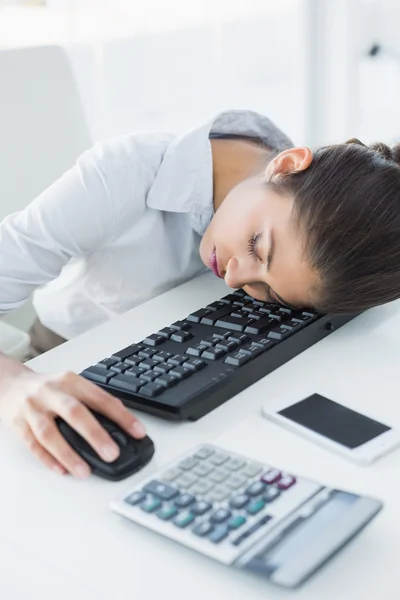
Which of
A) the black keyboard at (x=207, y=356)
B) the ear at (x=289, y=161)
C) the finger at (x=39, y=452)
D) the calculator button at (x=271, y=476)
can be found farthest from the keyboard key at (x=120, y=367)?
the ear at (x=289, y=161)

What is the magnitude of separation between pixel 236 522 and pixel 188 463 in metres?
0.08

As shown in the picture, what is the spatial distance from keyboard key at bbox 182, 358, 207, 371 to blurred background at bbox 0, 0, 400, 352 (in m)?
1.53

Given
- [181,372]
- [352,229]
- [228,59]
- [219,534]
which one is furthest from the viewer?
[228,59]

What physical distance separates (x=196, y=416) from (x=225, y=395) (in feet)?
0.14

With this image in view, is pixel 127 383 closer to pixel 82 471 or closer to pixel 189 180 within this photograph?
pixel 82 471

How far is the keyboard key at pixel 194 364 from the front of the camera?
71cm

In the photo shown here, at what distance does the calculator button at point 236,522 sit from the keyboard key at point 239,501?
0.01 meters

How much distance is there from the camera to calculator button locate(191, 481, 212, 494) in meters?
0.54

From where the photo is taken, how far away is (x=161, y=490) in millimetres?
545

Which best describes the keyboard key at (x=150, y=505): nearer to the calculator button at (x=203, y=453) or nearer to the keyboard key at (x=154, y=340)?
the calculator button at (x=203, y=453)

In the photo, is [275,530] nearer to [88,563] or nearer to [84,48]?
[88,563]

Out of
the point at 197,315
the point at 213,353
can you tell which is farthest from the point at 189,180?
the point at 213,353

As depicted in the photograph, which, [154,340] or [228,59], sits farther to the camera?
[228,59]

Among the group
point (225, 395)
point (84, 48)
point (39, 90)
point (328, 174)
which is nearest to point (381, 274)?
point (328, 174)
